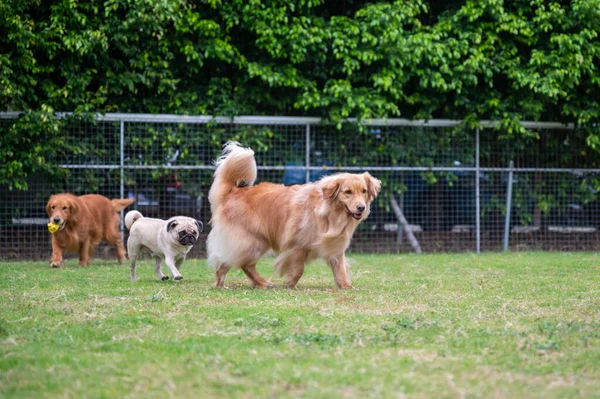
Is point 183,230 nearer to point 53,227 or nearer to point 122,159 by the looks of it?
point 53,227

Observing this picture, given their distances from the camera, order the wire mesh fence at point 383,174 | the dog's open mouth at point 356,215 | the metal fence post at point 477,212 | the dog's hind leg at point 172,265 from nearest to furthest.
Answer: the dog's open mouth at point 356,215 → the dog's hind leg at point 172,265 → the wire mesh fence at point 383,174 → the metal fence post at point 477,212

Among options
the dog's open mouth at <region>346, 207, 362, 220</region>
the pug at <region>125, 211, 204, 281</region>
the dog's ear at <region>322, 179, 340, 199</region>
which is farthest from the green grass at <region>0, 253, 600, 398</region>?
the dog's ear at <region>322, 179, 340, 199</region>

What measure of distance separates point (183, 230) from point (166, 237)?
1.06ft

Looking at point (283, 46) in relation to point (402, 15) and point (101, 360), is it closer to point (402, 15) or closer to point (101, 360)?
point (402, 15)

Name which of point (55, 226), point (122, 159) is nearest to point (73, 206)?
point (55, 226)

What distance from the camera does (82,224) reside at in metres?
11.4

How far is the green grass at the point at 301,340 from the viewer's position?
12.4 feet

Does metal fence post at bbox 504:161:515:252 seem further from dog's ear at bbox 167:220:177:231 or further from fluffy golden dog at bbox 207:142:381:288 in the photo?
dog's ear at bbox 167:220:177:231

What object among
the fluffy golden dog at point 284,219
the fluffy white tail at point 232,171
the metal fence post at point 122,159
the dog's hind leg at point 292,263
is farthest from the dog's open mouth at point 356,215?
the metal fence post at point 122,159

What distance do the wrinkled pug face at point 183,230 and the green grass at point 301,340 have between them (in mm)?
476

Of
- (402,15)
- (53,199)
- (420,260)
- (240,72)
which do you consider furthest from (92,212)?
(402,15)

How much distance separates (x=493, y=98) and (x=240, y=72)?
4.59 meters

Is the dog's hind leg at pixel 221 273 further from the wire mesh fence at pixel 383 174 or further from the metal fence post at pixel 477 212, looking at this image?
the metal fence post at pixel 477 212

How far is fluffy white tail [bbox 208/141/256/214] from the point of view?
26.2ft
